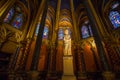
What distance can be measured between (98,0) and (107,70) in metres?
9.77

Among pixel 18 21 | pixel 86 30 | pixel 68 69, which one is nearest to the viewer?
pixel 68 69

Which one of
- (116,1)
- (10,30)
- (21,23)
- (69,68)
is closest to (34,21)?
(21,23)

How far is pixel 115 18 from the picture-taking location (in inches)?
413

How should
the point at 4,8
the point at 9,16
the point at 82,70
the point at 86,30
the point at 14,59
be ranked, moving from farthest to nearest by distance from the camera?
the point at 86,30
the point at 9,16
the point at 82,70
the point at 14,59
the point at 4,8

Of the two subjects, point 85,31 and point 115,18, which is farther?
point 85,31

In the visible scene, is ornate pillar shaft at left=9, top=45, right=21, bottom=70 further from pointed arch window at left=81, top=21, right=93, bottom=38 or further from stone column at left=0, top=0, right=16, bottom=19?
pointed arch window at left=81, top=21, right=93, bottom=38

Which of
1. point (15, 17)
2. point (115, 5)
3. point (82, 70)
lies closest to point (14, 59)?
point (15, 17)

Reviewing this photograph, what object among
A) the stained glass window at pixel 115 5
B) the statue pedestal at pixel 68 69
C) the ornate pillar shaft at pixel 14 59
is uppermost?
→ the stained glass window at pixel 115 5

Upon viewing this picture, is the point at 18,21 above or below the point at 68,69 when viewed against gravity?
above

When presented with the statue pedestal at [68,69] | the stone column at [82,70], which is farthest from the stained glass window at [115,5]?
the statue pedestal at [68,69]

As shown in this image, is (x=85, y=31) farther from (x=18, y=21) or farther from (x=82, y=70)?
(x=18, y=21)

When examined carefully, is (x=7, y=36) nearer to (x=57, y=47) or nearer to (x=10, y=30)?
(x=10, y=30)

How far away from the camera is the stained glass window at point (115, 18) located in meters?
10.1

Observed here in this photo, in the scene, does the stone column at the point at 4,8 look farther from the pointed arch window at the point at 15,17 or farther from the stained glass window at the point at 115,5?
the stained glass window at the point at 115,5
